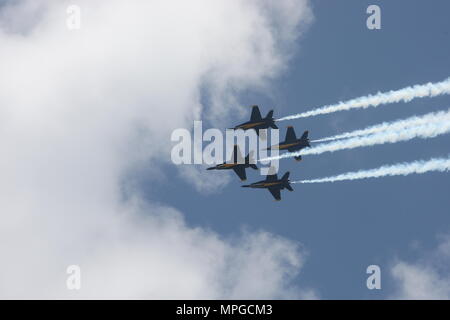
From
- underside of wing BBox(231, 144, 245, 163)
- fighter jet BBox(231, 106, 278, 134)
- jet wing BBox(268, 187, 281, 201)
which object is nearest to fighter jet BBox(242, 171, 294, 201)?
jet wing BBox(268, 187, 281, 201)

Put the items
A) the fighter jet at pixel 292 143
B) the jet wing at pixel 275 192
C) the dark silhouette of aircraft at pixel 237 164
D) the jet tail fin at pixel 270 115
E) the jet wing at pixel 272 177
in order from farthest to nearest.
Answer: the jet wing at pixel 275 192, the jet tail fin at pixel 270 115, the dark silhouette of aircraft at pixel 237 164, the jet wing at pixel 272 177, the fighter jet at pixel 292 143

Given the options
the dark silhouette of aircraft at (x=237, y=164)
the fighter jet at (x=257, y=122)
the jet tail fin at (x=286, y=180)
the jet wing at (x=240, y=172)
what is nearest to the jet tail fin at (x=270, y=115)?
the fighter jet at (x=257, y=122)

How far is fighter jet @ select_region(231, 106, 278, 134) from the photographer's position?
109062 mm

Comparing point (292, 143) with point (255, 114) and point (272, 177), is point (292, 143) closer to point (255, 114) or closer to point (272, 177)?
point (272, 177)

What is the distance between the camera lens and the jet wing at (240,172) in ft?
360

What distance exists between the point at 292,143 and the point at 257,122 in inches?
218

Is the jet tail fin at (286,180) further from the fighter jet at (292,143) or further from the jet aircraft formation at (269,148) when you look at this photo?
the fighter jet at (292,143)

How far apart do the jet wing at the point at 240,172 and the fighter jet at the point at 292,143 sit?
16.0 ft

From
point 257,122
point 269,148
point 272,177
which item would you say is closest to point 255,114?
point 257,122

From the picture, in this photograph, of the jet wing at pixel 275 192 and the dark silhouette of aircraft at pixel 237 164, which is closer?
the dark silhouette of aircraft at pixel 237 164

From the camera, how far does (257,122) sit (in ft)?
359

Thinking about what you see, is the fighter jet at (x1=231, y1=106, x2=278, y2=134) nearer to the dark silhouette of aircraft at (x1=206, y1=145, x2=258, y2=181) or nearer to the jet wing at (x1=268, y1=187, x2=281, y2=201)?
the dark silhouette of aircraft at (x1=206, y1=145, x2=258, y2=181)

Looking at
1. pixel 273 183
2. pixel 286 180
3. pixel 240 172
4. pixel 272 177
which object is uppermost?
pixel 240 172
